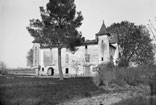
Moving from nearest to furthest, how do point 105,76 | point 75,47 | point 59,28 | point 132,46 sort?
point 132,46
point 105,76
point 59,28
point 75,47

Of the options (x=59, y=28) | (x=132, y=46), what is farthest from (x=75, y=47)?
(x=132, y=46)

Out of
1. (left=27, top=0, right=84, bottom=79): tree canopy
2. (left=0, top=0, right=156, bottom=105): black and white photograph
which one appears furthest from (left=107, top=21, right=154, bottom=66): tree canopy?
(left=27, top=0, right=84, bottom=79): tree canopy

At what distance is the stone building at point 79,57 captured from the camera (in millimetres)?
4675

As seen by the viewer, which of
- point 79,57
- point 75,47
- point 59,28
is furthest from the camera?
point 79,57

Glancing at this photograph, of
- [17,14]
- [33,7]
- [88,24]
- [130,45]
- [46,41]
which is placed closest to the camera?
[17,14]

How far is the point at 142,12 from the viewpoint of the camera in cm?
277

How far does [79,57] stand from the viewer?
35.5 ft

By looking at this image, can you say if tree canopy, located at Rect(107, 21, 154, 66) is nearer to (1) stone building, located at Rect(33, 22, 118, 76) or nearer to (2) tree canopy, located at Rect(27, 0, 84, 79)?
(1) stone building, located at Rect(33, 22, 118, 76)

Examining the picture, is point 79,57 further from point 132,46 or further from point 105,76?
point 132,46

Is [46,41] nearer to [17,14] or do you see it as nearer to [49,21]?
[49,21]

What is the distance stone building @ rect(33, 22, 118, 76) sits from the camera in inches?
184

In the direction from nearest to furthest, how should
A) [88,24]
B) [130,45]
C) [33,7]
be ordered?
[33,7]
[88,24]
[130,45]

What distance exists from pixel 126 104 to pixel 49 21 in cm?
432

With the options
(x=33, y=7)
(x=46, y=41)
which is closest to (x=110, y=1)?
(x=33, y=7)
